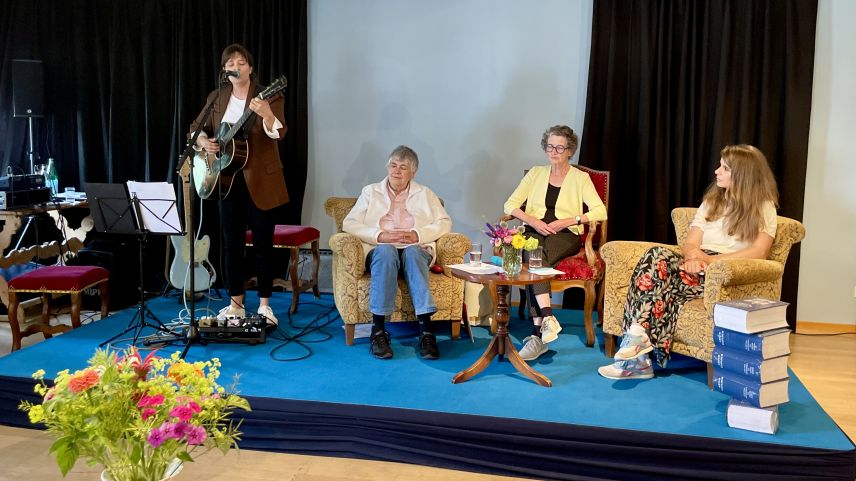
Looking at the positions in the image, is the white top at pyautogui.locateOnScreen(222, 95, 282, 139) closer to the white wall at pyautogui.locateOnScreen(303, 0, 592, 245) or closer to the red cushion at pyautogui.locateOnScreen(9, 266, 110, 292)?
the red cushion at pyautogui.locateOnScreen(9, 266, 110, 292)

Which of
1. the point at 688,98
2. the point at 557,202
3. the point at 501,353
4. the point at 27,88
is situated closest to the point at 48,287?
the point at 27,88

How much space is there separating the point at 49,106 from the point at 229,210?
90.3 inches

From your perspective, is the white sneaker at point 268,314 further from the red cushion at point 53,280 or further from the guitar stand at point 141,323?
the red cushion at point 53,280

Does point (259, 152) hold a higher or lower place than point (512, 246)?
higher

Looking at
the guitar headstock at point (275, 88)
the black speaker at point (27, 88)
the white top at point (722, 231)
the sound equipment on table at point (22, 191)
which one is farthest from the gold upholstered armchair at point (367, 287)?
the black speaker at point (27, 88)

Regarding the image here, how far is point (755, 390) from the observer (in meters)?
2.98

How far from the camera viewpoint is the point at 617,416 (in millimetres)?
3053

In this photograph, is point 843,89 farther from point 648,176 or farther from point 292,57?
point 292,57

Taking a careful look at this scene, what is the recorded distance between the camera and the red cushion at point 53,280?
13.3 feet

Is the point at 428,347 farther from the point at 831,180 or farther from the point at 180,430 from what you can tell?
the point at 831,180

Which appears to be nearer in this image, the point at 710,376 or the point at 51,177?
the point at 710,376

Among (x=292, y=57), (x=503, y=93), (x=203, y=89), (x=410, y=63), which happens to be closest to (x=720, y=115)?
(x=503, y=93)

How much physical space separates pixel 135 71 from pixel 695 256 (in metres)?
4.07

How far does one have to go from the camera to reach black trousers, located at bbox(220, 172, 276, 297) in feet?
13.3
